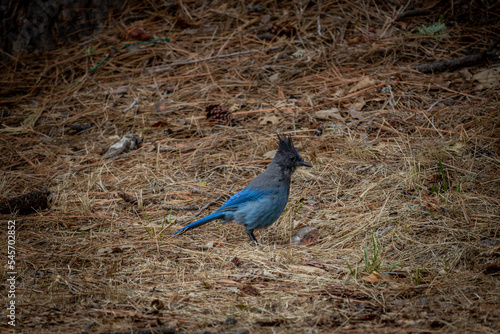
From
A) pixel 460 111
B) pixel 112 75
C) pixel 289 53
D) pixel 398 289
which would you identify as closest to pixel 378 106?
pixel 460 111

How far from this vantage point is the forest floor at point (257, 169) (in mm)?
2666

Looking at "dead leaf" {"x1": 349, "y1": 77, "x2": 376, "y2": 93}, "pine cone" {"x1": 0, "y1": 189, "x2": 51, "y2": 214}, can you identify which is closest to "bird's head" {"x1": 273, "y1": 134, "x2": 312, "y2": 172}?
"dead leaf" {"x1": 349, "y1": 77, "x2": 376, "y2": 93}

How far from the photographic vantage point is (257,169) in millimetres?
4777

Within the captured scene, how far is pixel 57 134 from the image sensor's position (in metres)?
5.62

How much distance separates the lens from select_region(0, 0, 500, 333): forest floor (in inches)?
105

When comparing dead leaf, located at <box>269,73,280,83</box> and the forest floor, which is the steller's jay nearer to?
the forest floor

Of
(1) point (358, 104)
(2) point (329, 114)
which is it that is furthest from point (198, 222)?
(1) point (358, 104)

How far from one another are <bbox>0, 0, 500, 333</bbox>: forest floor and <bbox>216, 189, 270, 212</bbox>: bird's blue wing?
286 millimetres

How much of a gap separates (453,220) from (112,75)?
4774 millimetres

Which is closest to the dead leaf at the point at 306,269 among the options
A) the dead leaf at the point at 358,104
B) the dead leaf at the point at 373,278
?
the dead leaf at the point at 373,278

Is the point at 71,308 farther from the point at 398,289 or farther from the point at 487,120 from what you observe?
the point at 487,120

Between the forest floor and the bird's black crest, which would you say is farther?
the bird's black crest

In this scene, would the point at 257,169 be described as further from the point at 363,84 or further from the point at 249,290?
the point at 249,290

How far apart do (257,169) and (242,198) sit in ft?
2.97
